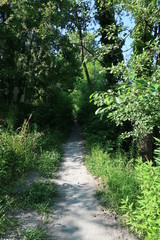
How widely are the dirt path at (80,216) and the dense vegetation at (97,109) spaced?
20 centimetres

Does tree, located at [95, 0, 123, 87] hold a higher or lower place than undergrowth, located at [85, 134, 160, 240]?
higher

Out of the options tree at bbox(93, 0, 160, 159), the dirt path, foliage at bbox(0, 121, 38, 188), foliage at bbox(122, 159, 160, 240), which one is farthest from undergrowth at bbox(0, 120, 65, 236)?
tree at bbox(93, 0, 160, 159)

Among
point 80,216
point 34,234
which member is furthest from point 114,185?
point 34,234

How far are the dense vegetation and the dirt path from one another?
0.20m

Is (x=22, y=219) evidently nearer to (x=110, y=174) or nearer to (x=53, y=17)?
(x=110, y=174)

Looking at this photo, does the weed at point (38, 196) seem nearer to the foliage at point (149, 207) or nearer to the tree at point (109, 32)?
the foliage at point (149, 207)

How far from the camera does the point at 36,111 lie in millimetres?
9000

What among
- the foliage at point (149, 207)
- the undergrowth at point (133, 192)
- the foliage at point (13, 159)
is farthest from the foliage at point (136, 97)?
the foliage at point (13, 159)

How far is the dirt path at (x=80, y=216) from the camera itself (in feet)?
7.86

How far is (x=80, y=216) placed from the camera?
280 cm

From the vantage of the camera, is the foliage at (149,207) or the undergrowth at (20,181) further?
the undergrowth at (20,181)

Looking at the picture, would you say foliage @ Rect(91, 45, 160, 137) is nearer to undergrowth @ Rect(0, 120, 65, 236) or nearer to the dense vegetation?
the dense vegetation

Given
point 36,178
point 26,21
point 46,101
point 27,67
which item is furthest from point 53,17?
point 36,178

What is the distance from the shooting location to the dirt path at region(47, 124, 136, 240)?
7.86ft
